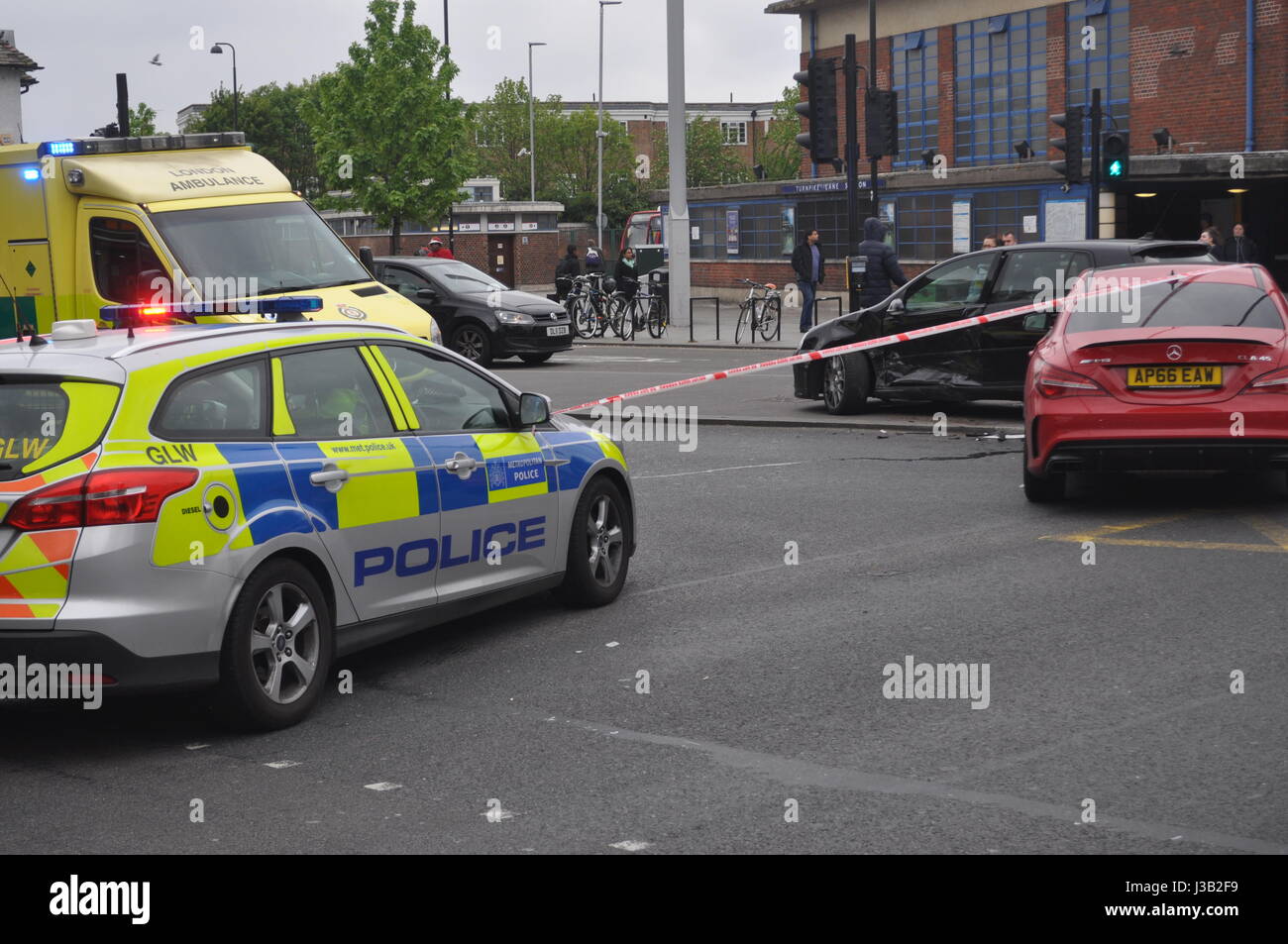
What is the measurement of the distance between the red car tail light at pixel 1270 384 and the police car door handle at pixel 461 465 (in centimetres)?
528

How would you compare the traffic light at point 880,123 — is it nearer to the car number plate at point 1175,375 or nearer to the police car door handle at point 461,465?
the car number plate at point 1175,375

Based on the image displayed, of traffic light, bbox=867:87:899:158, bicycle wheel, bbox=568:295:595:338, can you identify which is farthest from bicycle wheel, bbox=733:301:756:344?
traffic light, bbox=867:87:899:158

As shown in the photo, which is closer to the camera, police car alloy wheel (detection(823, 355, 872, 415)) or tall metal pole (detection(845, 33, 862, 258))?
police car alloy wheel (detection(823, 355, 872, 415))

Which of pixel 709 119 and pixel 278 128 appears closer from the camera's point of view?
pixel 278 128

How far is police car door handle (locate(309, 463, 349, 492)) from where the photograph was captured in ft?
21.9

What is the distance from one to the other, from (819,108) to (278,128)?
7171cm

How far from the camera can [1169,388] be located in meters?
10.6

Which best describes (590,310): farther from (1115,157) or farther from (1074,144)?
(1115,157)

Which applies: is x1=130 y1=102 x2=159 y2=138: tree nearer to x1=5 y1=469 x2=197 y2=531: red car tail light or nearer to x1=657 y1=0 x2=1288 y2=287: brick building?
x1=657 y1=0 x2=1288 y2=287: brick building

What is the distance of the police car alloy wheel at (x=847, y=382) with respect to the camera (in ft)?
57.1

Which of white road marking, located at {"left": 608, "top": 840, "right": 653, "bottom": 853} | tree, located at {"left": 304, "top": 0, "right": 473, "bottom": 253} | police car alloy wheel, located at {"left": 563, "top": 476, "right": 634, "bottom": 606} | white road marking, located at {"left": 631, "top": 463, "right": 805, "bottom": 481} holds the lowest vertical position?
white road marking, located at {"left": 631, "top": 463, "right": 805, "bottom": 481}

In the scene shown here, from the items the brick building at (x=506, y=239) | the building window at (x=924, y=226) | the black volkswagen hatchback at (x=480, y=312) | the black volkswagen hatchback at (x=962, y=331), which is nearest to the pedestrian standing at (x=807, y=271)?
the black volkswagen hatchback at (x=480, y=312)

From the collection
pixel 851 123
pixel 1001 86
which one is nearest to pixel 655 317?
pixel 851 123

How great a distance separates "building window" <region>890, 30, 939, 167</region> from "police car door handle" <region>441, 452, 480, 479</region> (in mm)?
46031
